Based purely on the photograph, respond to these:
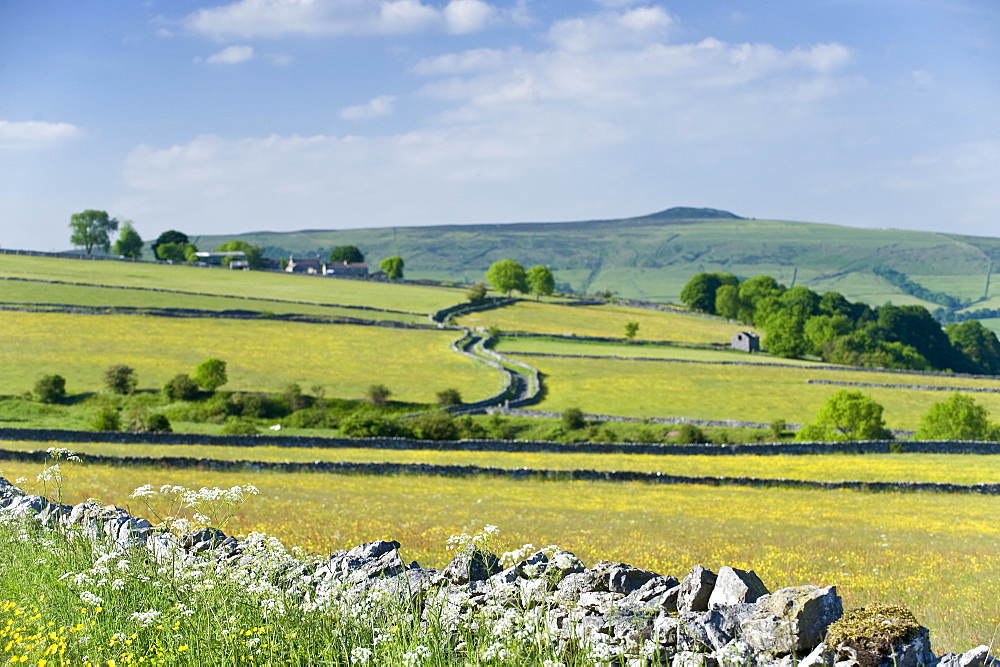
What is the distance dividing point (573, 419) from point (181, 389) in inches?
942

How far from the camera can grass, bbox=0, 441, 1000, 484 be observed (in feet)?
108

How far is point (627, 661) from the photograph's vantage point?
6527 millimetres

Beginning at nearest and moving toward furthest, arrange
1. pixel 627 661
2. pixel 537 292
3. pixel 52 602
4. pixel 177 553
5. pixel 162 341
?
pixel 627 661 < pixel 52 602 < pixel 177 553 < pixel 162 341 < pixel 537 292

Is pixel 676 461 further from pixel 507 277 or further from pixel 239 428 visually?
pixel 507 277

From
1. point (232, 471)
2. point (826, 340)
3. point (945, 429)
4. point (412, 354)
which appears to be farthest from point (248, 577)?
point (826, 340)

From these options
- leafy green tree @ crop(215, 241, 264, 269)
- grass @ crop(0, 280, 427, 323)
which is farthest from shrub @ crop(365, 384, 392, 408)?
leafy green tree @ crop(215, 241, 264, 269)

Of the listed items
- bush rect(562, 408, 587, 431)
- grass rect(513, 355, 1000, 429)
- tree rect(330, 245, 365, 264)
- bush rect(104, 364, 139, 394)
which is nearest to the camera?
bush rect(562, 408, 587, 431)

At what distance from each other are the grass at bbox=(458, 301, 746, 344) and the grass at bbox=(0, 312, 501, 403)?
60.1 ft

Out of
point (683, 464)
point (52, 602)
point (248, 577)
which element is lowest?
point (683, 464)

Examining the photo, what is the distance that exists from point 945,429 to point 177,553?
49.2 m

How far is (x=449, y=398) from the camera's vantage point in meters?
55.3

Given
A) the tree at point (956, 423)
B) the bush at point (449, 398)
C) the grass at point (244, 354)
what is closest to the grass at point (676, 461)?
the tree at point (956, 423)

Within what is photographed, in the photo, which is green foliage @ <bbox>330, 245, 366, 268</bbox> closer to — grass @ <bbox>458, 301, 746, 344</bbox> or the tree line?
grass @ <bbox>458, 301, 746, 344</bbox>

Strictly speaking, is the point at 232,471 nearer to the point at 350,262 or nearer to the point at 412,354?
the point at 412,354
